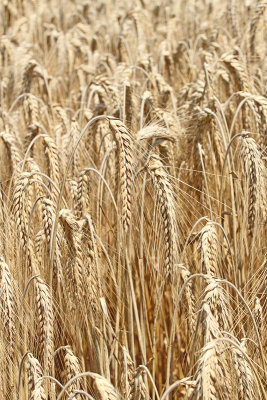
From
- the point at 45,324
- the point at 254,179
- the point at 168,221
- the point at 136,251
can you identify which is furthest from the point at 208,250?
the point at 136,251

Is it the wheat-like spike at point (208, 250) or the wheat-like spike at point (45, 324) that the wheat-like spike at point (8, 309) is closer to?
the wheat-like spike at point (45, 324)

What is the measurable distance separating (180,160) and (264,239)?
24.4 inches

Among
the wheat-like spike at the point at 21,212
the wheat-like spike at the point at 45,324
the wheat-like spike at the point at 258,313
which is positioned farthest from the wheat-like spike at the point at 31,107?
the wheat-like spike at the point at 258,313

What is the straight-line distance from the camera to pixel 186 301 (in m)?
2.02

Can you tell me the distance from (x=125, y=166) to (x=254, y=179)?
0.51 meters

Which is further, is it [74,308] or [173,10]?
[173,10]

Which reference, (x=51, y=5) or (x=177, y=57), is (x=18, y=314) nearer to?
(x=177, y=57)

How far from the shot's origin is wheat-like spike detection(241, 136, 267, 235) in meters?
2.02

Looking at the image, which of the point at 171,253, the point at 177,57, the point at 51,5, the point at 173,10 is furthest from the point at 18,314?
the point at 51,5

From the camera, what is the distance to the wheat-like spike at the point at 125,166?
171 cm

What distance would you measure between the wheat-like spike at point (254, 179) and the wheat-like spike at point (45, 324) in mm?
747

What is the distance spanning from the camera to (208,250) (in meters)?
1.82

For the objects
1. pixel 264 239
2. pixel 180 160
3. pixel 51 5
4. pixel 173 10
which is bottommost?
pixel 264 239

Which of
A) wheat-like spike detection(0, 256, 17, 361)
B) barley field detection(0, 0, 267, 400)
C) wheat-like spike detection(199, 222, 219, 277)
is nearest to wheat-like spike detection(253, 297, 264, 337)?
barley field detection(0, 0, 267, 400)
